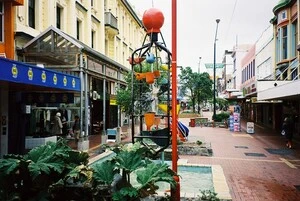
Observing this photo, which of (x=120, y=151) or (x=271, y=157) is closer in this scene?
(x=120, y=151)

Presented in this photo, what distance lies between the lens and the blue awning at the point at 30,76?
6870 millimetres

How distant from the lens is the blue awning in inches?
270

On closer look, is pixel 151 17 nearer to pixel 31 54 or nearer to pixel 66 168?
pixel 66 168

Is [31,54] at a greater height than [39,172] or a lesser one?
greater

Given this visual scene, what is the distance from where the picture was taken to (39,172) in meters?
4.66

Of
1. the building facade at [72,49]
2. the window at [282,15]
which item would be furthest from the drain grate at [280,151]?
the window at [282,15]

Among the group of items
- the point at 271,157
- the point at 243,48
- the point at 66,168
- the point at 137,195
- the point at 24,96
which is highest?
the point at 243,48

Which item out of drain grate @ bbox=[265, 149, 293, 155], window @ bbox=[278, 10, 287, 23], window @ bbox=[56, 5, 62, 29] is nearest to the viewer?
drain grate @ bbox=[265, 149, 293, 155]

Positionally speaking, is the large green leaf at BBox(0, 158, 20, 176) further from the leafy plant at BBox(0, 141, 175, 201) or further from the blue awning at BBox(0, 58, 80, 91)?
the blue awning at BBox(0, 58, 80, 91)

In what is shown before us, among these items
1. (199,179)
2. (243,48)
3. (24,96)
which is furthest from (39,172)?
(243,48)

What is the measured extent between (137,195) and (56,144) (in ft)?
5.71

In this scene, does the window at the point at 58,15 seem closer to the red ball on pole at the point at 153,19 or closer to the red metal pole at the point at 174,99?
the red ball on pole at the point at 153,19

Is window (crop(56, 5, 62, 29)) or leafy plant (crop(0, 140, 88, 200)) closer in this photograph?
leafy plant (crop(0, 140, 88, 200))

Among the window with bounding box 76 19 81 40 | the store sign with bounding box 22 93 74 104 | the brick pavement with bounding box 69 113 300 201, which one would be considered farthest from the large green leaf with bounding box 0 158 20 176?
the window with bounding box 76 19 81 40
